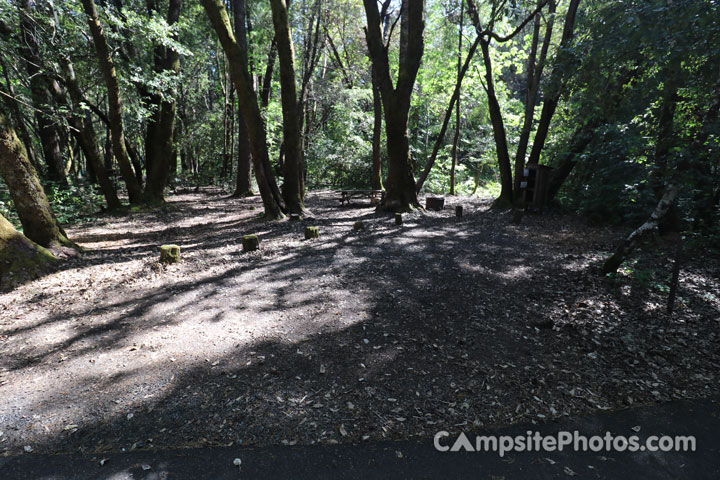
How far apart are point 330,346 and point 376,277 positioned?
199 centimetres

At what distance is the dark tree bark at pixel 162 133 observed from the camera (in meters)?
11.8

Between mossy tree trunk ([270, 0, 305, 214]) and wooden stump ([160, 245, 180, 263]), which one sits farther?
mossy tree trunk ([270, 0, 305, 214])

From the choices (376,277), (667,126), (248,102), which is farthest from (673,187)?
(248,102)

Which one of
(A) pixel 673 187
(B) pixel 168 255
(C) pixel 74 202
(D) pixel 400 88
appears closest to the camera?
(A) pixel 673 187

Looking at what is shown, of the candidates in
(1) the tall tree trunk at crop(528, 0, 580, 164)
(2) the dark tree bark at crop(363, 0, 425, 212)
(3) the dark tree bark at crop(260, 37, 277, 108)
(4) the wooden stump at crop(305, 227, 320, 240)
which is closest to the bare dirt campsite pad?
(4) the wooden stump at crop(305, 227, 320, 240)

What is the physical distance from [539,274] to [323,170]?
16669 millimetres

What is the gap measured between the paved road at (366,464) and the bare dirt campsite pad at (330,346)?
0.12 m

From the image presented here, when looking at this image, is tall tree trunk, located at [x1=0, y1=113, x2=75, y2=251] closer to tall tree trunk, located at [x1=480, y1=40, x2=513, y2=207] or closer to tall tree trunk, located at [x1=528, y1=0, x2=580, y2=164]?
tall tree trunk, located at [x1=528, y1=0, x2=580, y2=164]

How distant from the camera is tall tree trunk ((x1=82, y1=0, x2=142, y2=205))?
863 cm

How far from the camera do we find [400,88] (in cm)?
981

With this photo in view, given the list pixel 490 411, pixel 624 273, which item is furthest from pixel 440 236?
pixel 490 411

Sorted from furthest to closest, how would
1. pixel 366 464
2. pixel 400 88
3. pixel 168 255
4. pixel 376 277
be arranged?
pixel 400 88 < pixel 168 255 < pixel 376 277 < pixel 366 464

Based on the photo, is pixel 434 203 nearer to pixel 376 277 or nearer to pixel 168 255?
pixel 376 277

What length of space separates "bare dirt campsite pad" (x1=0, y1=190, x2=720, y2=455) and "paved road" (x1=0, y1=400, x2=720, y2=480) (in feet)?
0.40
